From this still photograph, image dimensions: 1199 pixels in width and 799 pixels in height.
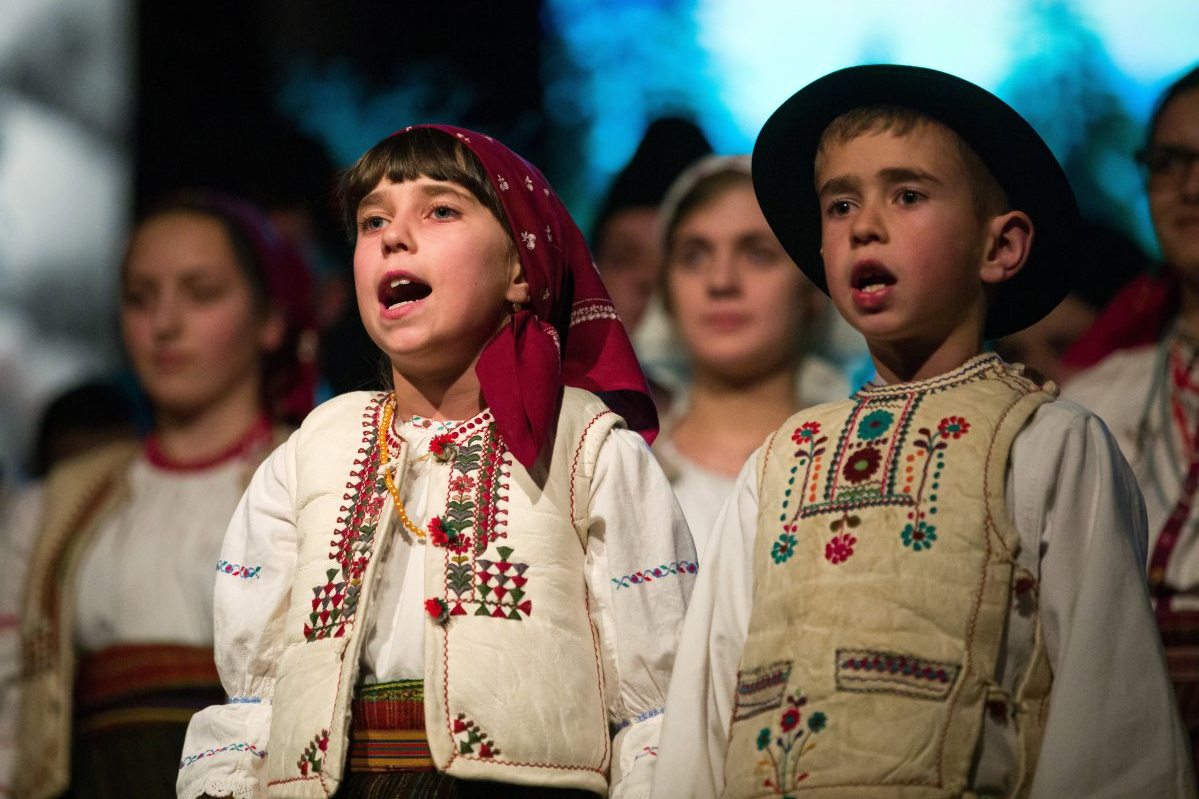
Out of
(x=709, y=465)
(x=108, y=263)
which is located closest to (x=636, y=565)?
(x=709, y=465)

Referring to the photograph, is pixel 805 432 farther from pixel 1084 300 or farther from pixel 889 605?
pixel 1084 300

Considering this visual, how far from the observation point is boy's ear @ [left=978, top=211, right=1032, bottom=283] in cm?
265

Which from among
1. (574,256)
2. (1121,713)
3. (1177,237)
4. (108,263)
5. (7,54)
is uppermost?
(7,54)

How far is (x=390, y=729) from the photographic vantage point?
2.61m

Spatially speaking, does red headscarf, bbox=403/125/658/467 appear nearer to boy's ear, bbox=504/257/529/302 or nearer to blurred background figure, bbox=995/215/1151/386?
boy's ear, bbox=504/257/529/302

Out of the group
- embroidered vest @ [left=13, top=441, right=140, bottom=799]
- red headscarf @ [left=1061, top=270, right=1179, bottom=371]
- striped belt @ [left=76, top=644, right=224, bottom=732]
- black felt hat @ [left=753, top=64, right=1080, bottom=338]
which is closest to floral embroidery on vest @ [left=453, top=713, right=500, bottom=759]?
black felt hat @ [left=753, top=64, right=1080, bottom=338]

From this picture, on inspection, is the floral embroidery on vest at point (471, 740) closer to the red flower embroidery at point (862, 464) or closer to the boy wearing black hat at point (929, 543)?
the boy wearing black hat at point (929, 543)

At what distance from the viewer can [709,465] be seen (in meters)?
4.16

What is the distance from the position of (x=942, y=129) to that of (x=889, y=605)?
0.78m

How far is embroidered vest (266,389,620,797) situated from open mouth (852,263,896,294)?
48cm

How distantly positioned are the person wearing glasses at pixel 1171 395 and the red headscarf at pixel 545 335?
1.37 meters

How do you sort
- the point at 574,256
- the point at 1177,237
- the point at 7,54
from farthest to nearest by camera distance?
1. the point at 7,54
2. the point at 1177,237
3. the point at 574,256

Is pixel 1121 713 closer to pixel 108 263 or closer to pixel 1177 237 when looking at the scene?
pixel 1177 237

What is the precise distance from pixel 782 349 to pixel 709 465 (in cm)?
35
